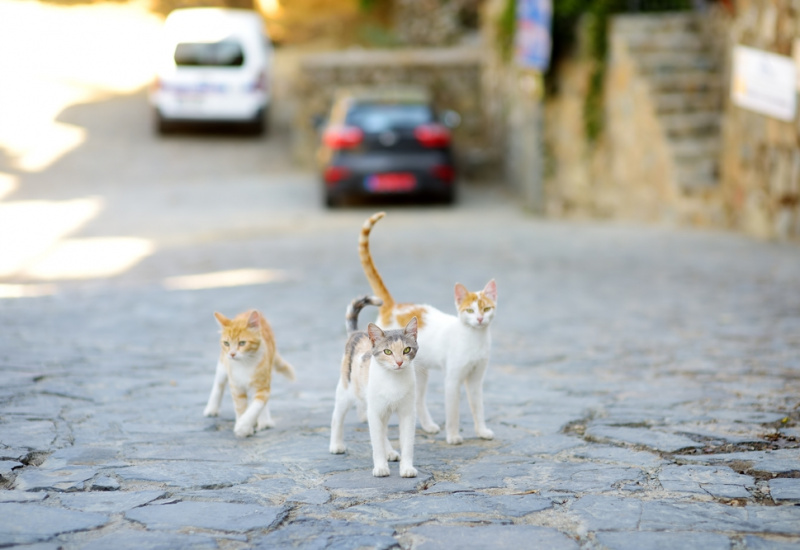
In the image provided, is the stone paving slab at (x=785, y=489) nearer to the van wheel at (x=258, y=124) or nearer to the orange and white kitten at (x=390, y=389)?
the orange and white kitten at (x=390, y=389)

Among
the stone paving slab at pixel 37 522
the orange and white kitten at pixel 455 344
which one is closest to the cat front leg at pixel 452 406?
the orange and white kitten at pixel 455 344

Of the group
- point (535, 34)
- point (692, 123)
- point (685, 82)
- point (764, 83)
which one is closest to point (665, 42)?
point (685, 82)

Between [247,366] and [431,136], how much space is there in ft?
35.6

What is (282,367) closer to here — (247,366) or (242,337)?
(247,366)

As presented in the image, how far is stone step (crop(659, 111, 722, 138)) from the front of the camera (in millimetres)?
12383

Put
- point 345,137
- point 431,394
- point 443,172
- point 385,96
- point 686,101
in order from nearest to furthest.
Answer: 1. point 431,394
2. point 686,101
3. point 345,137
4. point 443,172
5. point 385,96

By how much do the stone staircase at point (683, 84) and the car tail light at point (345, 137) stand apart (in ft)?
13.8

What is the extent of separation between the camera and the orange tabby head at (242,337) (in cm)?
477

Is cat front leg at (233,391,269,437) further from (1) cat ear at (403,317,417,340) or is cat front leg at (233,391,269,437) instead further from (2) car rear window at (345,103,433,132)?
(2) car rear window at (345,103,433,132)

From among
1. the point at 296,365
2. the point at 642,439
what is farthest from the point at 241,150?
the point at 642,439

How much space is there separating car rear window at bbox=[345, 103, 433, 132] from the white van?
517 centimetres

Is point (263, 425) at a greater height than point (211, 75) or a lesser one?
lesser

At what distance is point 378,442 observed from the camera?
13.9 ft

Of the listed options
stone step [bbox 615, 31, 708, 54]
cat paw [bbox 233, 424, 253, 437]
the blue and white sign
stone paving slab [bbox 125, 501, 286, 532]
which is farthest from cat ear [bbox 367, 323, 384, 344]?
the blue and white sign
